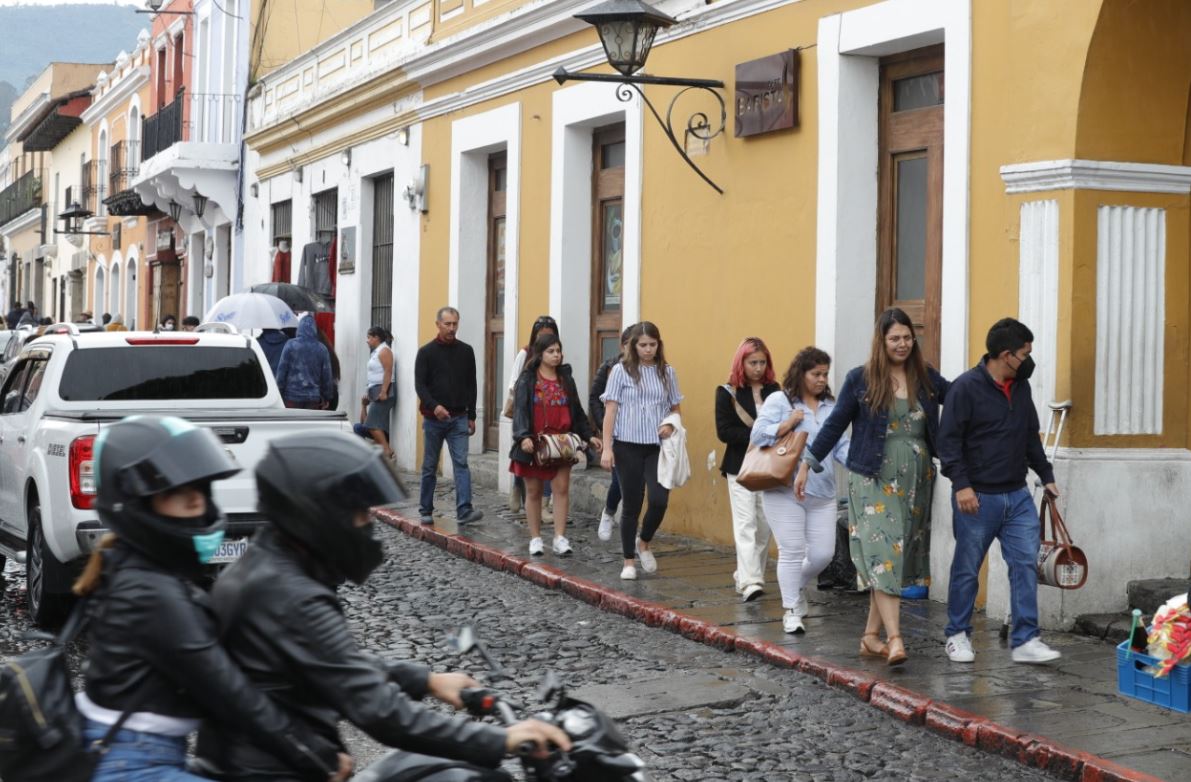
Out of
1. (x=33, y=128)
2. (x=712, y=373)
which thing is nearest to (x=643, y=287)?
(x=712, y=373)

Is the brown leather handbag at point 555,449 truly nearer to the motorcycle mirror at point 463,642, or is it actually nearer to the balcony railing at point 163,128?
the motorcycle mirror at point 463,642

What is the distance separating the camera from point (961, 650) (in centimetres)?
786

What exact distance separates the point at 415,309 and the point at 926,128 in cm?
886

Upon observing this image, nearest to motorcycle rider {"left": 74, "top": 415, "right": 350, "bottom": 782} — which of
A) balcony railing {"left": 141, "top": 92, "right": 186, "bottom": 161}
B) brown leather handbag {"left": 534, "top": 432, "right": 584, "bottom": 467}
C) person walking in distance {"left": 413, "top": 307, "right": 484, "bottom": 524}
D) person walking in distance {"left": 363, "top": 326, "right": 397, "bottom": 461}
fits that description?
brown leather handbag {"left": 534, "top": 432, "right": 584, "bottom": 467}

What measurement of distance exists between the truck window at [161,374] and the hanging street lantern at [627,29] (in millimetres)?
3458

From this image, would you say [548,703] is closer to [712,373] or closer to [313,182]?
[712,373]

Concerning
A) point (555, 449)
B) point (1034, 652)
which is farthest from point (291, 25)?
point (1034, 652)

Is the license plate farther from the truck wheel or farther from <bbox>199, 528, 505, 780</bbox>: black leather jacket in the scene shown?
<bbox>199, 528, 505, 780</bbox>: black leather jacket

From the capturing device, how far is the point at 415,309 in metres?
18.3

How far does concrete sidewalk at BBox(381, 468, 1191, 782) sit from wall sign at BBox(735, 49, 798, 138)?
3072 millimetres

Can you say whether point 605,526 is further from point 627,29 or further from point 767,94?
point 627,29

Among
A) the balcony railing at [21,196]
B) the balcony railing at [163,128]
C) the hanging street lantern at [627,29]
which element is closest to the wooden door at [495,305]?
the hanging street lantern at [627,29]

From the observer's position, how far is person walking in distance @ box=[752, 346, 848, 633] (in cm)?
894

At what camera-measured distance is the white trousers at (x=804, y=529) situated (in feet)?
29.4
